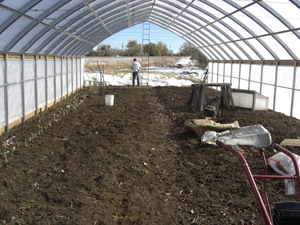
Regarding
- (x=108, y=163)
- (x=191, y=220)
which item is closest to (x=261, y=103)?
(x=108, y=163)

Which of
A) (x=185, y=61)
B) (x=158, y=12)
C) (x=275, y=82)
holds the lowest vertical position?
(x=275, y=82)

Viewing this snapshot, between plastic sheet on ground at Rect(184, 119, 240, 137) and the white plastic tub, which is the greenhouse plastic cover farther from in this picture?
plastic sheet on ground at Rect(184, 119, 240, 137)

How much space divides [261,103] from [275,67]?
4.87 feet

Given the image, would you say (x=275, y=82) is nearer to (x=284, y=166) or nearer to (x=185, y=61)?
(x=284, y=166)

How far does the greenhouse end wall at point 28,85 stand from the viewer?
7918 mm

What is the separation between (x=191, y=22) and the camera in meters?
16.6

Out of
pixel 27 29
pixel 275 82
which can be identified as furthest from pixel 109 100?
pixel 275 82

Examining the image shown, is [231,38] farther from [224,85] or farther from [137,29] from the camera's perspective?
[137,29]

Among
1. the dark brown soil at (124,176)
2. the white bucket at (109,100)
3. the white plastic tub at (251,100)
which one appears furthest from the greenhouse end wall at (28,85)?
the white plastic tub at (251,100)

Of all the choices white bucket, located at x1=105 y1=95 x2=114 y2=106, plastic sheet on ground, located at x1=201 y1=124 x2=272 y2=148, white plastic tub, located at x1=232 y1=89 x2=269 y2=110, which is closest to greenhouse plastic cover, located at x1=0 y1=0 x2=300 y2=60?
white plastic tub, located at x1=232 y1=89 x2=269 y2=110

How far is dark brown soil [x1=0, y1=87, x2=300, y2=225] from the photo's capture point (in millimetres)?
3931

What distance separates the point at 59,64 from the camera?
1403 cm

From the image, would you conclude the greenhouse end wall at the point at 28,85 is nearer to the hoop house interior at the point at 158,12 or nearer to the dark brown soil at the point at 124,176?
the hoop house interior at the point at 158,12

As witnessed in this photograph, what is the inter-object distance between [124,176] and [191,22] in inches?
518
